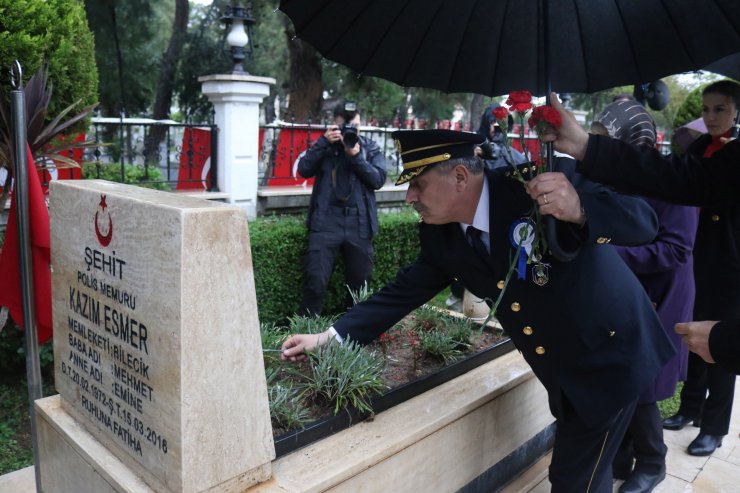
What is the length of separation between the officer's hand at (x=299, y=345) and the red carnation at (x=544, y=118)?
1267 mm

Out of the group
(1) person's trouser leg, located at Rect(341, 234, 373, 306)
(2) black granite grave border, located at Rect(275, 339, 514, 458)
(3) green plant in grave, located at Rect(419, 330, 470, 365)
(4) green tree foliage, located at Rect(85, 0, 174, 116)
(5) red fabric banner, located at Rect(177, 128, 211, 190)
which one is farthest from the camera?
(4) green tree foliage, located at Rect(85, 0, 174, 116)

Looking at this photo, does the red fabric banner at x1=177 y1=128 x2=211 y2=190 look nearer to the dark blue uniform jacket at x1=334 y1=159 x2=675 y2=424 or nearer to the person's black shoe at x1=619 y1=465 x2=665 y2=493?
the dark blue uniform jacket at x1=334 y1=159 x2=675 y2=424

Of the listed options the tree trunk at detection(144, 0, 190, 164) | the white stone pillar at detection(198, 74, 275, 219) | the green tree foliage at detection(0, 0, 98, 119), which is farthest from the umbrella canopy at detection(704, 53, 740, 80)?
the tree trunk at detection(144, 0, 190, 164)

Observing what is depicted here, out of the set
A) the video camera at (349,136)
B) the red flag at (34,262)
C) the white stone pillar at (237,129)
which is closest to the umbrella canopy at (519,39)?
the red flag at (34,262)

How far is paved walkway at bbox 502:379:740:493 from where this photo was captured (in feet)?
10.4

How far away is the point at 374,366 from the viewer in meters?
2.45

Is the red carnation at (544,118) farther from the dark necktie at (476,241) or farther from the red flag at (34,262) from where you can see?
the red flag at (34,262)

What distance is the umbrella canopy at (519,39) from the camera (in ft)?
5.70

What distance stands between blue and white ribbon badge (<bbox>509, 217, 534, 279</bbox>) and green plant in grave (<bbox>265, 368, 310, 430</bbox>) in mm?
928

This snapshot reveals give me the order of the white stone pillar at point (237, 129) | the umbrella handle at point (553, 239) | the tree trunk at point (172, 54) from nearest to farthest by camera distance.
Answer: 1. the umbrella handle at point (553, 239)
2. the white stone pillar at point (237, 129)
3. the tree trunk at point (172, 54)

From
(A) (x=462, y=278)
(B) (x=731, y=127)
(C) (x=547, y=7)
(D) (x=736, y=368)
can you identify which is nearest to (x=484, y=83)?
(C) (x=547, y=7)

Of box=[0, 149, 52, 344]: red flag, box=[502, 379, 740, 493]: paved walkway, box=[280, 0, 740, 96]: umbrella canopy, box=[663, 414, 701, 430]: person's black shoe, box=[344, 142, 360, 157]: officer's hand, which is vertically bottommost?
box=[502, 379, 740, 493]: paved walkway

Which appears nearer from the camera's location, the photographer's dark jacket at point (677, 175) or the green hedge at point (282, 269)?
the photographer's dark jacket at point (677, 175)

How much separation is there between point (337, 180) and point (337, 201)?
0.17 m
